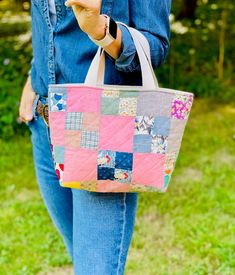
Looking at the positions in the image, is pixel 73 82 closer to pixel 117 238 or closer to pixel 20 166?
pixel 117 238

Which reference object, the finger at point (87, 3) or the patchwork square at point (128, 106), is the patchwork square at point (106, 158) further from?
the finger at point (87, 3)

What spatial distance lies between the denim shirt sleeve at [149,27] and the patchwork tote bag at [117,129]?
0.10 ft

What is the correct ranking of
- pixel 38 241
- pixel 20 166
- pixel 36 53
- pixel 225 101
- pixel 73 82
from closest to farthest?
pixel 73 82, pixel 36 53, pixel 38 241, pixel 20 166, pixel 225 101

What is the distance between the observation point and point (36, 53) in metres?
1.54

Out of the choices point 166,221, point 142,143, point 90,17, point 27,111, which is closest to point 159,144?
point 142,143

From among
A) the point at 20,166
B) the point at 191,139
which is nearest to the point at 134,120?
the point at 20,166

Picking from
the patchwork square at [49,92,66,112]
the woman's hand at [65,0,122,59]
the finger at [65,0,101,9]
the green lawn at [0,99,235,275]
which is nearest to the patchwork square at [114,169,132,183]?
the patchwork square at [49,92,66,112]

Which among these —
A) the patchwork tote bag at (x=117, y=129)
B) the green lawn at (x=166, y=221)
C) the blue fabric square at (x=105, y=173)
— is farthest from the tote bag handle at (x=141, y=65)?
the green lawn at (x=166, y=221)

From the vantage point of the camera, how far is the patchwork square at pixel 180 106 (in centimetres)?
132

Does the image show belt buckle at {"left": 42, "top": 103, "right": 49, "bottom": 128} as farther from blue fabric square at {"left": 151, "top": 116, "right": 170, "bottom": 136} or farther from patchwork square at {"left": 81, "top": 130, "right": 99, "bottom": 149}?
blue fabric square at {"left": 151, "top": 116, "right": 170, "bottom": 136}

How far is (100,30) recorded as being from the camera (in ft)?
3.99

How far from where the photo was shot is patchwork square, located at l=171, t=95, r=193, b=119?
1318mm

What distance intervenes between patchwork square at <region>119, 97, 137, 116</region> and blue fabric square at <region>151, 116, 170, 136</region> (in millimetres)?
61

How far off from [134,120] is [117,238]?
34cm
